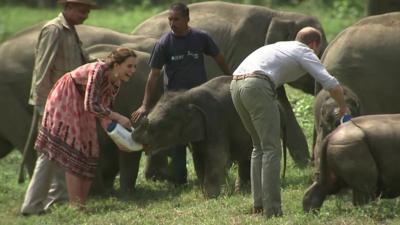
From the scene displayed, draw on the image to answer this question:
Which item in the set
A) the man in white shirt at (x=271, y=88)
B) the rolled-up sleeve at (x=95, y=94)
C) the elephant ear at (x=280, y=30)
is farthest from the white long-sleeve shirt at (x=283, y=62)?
the elephant ear at (x=280, y=30)

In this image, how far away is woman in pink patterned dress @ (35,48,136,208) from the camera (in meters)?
12.4

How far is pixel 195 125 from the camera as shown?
1269 centimetres

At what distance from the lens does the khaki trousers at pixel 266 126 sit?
10570 millimetres

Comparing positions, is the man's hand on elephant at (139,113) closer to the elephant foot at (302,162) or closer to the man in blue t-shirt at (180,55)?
the man in blue t-shirt at (180,55)

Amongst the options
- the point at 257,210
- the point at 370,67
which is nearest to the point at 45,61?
the point at 257,210

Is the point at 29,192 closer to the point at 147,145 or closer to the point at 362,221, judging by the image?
the point at 147,145

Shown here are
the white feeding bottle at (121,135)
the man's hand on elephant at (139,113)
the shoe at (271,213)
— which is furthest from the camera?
the man's hand on elephant at (139,113)

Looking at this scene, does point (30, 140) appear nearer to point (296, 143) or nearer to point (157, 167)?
point (157, 167)

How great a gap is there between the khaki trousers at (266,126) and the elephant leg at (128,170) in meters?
3.11

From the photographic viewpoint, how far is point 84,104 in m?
12.2

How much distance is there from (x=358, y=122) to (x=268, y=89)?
922mm

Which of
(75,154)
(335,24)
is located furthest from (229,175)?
(335,24)

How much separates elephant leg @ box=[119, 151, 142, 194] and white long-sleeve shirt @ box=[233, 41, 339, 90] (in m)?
3.16

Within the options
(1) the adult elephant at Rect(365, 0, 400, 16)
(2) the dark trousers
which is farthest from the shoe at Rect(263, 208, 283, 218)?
(1) the adult elephant at Rect(365, 0, 400, 16)
